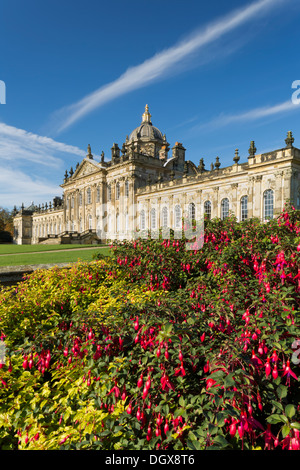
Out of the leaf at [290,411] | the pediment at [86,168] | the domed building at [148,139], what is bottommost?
the leaf at [290,411]

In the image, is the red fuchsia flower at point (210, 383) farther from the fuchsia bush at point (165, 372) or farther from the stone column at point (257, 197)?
the stone column at point (257, 197)

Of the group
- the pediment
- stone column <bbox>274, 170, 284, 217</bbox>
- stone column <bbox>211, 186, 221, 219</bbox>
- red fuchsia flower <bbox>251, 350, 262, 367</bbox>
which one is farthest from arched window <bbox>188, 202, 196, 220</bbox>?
red fuchsia flower <bbox>251, 350, 262, 367</bbox>

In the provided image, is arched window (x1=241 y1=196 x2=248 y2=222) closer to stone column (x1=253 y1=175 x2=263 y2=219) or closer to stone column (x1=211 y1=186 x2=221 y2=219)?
stone column (x1=253 y1=175 x2=263 y2=219)

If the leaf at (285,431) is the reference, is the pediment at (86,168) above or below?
above

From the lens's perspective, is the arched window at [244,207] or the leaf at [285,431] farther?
the arched window at [244,207]

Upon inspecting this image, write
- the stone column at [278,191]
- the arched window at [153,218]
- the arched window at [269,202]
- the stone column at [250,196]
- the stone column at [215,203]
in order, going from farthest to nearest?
the arched window at [153,218]
the stone column at [215,203]
the stone column at [250,196]
the arched window at [269,202]
the stone column at [278,191]

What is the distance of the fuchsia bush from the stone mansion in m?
14.4

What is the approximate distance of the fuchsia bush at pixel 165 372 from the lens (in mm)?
2096

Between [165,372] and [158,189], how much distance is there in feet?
116

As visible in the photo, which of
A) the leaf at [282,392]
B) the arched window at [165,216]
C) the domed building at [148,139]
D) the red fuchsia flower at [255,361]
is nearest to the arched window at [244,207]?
the arched window at [165,216]

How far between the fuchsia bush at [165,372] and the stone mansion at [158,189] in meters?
14.4

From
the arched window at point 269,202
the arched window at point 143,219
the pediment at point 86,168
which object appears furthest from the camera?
the pediment at point 86,168

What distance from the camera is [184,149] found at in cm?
4691
